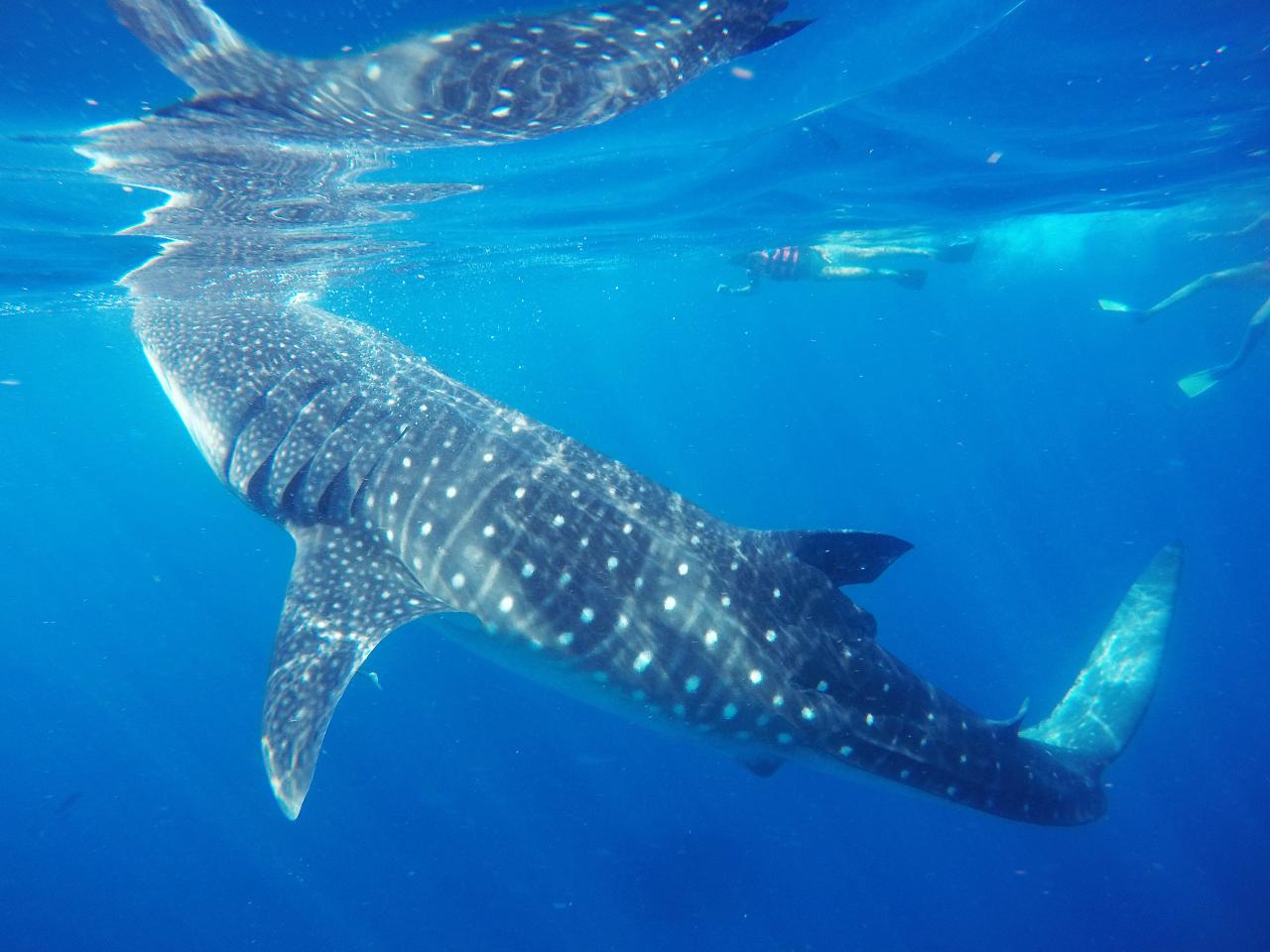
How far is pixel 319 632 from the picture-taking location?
5.10 m

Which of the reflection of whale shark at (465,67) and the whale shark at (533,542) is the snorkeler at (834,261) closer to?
the reflection of whale shark at (465,67)

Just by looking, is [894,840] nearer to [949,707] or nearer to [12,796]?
[949,707]

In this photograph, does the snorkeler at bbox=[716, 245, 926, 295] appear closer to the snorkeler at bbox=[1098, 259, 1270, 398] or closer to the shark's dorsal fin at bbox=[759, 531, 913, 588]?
the snorkeler at bbox=[1098, 259, 1270, 398]

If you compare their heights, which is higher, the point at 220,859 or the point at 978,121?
the point at 978,121

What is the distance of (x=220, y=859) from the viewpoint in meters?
16.1

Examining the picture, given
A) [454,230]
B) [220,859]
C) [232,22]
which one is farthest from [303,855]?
[232,22]

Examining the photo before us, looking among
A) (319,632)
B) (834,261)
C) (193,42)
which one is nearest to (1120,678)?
(319,632)

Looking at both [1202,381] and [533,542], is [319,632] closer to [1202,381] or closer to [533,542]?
[533,542]

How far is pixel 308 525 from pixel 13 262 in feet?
41.6

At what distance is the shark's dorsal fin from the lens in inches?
211

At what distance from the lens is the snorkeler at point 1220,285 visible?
17.4m

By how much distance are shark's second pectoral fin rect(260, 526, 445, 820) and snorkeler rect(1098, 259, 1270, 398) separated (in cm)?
1983

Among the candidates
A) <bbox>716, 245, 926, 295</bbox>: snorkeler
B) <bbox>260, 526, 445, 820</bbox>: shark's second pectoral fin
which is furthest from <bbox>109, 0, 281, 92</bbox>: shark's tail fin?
<bbox>716, 245, 926, 295</bbox>: snorkeler

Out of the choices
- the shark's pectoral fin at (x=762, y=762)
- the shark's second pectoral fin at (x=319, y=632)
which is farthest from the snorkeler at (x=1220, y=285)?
the shark's second pectoral fin at (x=319, y=632)
